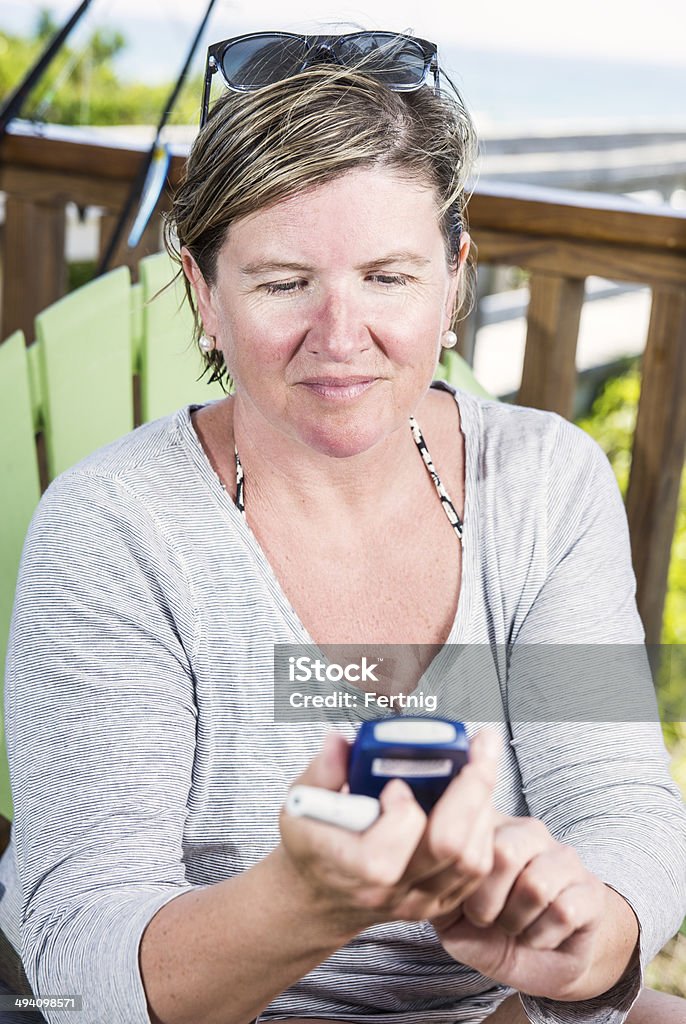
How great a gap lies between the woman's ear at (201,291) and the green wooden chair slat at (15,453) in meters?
0.38

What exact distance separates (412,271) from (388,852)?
64 centimetres

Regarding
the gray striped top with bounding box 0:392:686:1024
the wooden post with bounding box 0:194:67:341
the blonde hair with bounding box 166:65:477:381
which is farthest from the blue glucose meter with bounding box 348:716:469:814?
the wooden post with bounding box 0:194:67:341

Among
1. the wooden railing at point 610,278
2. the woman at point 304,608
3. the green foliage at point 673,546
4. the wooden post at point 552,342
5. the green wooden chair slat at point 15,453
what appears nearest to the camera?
the woman at point 304,608

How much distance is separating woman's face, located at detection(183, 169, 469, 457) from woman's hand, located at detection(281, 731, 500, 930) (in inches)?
18.7

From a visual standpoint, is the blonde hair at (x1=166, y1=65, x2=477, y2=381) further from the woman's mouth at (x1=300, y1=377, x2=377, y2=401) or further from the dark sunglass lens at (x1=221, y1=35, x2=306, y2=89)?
the woman's mouth at (x1=300, y1=377, x2=377, y2=401)

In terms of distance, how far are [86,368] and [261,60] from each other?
61 cm

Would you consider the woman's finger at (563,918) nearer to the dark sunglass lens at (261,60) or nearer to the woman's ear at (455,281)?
the woman's ear at (455,281)

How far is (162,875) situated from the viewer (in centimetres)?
106

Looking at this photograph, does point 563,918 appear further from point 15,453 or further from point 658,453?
point 658,453

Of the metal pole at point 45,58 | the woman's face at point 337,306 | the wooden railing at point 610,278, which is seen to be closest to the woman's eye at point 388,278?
the woman's face at point 337,306

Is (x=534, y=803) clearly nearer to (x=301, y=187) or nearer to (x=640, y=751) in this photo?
(x=640, y=751)

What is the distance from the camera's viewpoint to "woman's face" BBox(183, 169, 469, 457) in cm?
112

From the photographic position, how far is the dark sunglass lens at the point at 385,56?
1.19 m

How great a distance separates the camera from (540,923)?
933 millimetres
